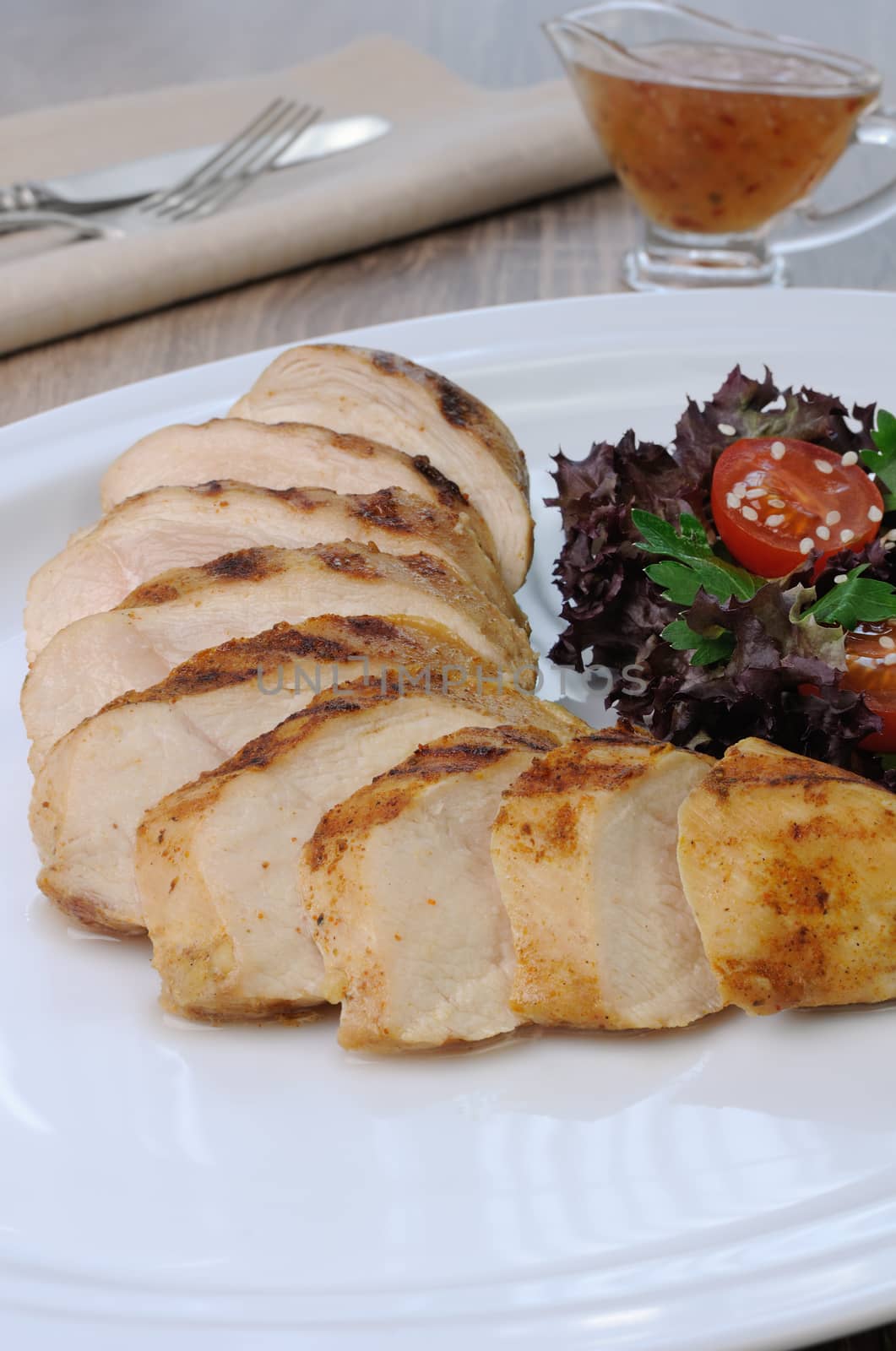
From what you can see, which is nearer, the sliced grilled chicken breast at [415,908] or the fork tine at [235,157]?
the sliced grilled chicken breast at [415,908]

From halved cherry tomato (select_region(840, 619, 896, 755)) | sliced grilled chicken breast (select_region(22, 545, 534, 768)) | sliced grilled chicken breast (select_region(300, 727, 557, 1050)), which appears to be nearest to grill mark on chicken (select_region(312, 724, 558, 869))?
sliced grilled chicken breast (select_region(300, 727, 557, 1050))

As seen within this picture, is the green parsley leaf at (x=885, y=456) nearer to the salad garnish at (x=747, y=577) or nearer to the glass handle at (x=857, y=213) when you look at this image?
the salad garnish at (x=747, y=577)

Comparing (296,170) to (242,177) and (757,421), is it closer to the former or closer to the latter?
(242,177)

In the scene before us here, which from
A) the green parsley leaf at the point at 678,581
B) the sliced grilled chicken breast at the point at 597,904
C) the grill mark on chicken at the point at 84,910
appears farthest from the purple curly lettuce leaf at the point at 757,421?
the grill mark on chicken at the point at 84,910

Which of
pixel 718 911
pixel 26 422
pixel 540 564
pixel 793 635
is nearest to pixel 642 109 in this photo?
pixel 540 564

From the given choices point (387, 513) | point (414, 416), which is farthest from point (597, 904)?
point (414, 416)

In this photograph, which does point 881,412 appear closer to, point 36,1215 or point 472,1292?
point 472,1292
